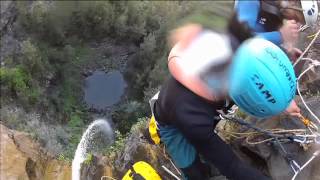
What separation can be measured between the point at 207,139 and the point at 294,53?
2.26 feet

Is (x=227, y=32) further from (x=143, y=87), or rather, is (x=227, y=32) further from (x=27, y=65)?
(x=27, y=65)

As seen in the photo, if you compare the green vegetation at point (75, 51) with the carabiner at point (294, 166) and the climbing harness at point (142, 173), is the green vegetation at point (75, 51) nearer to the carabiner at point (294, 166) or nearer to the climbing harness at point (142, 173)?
the climbing harness at point (142, 173)

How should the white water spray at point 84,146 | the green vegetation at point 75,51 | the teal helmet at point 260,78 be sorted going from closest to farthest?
the teal helmet at point 260,78 → the white water spray at point 84,146 → the green vegetation at point 75,51

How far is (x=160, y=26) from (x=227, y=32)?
21.0 feet

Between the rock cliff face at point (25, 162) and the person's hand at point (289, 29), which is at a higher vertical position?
the person's hand at point (289, 29)

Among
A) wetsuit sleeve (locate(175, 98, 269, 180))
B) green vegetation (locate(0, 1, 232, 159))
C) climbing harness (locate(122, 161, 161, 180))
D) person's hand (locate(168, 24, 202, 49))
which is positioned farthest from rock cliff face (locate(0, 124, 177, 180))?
green vegetation (locate(0, 1, 232, 159))

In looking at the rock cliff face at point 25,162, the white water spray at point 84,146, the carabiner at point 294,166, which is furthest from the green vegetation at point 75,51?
the carabiner at point 294,166

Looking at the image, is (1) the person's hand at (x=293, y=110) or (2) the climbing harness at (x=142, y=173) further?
(2) the climbing harness at (x=142, y=173)

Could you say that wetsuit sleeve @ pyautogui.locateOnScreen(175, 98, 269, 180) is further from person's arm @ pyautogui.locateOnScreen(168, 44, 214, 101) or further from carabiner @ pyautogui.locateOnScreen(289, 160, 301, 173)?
carabiner @ pyautogui.locateOnScreen(289, 160, 301, 173)

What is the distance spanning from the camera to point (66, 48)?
26.2 feet

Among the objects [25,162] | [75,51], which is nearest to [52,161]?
[25,162]

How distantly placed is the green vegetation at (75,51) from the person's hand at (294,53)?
174 inches

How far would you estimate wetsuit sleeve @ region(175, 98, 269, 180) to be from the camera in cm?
206

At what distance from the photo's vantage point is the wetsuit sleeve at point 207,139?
2062 mm
